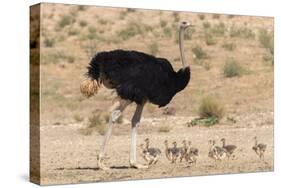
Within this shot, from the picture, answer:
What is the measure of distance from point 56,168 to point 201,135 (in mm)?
3157

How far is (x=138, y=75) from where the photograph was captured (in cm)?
1509

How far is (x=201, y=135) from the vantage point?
52.5ft

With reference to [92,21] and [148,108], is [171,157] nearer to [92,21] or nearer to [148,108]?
[148,108]

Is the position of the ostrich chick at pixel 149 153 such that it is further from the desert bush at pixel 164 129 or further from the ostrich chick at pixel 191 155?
the ostrich chick at pixel 191 155

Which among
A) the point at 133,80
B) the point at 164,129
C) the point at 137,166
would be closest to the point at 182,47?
the point at 133,80

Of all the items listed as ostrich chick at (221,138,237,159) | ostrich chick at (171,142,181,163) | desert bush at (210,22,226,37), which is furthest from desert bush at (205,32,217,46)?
ostrich chick at (171,142,181,163)

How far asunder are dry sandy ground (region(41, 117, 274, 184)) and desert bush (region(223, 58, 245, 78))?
106 cm

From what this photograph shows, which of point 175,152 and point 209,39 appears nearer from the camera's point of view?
point 175,152

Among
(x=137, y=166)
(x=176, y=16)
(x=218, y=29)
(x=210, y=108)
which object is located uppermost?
(x=176, y=16)

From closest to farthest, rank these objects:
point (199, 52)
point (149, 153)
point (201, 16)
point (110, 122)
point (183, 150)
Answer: point (110, 122), point (149, 153), point (183, 150), point (199, 52), point (201, 16)

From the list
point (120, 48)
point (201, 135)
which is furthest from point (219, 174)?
point (120, 48)

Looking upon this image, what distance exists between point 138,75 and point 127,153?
1459 millimetres

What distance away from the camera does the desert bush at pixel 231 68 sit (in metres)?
16.4

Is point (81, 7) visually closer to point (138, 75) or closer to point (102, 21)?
point (102, 21)
